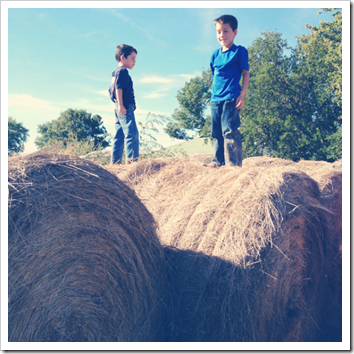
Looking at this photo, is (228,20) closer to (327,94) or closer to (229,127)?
(229,127)

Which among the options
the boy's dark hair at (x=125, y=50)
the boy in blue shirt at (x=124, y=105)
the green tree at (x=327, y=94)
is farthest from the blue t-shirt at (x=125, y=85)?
the green tree at (x=327, y=94)

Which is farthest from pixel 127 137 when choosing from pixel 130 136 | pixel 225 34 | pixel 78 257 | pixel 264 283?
pixel 264 283

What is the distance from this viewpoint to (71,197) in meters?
2.13

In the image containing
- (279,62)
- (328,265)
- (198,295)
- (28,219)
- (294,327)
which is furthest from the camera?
(279,62)

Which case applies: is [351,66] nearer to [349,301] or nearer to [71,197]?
[349,301]

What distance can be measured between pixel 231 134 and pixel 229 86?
554 mm

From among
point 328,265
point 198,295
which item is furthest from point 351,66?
point 198,295

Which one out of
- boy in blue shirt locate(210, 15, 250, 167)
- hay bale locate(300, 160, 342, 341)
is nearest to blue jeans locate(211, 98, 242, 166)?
boy in blue shirt locate(210, 15, 250, 167)

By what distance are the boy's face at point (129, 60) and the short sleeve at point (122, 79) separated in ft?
0.61

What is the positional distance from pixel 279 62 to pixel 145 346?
13.0m

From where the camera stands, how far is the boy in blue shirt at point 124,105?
4.62 m

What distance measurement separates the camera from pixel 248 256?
2.43 meters

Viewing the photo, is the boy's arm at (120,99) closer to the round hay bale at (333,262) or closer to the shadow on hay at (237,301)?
the shadow on hay at (237,301)

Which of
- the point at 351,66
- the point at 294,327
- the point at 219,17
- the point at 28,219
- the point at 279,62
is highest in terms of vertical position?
the point at 279,62
